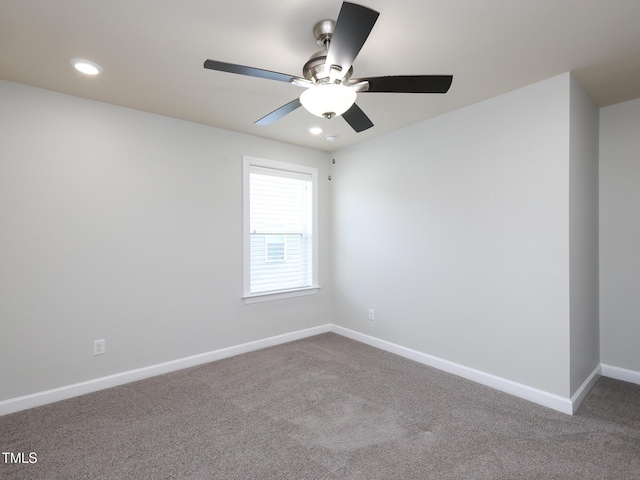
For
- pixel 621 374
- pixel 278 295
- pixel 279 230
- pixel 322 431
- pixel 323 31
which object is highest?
pixel 323 31

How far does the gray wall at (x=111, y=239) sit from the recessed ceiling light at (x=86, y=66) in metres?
0.58

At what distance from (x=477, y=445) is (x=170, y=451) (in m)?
1.91

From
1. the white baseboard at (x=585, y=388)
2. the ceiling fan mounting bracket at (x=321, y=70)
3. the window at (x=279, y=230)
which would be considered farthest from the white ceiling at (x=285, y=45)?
the white baseboard at (x=585, y=388)

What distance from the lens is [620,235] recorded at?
2.99 metres

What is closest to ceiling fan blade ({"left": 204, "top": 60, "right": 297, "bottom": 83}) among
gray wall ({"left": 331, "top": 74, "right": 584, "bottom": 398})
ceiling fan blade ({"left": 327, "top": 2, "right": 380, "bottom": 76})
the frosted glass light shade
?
the frosted glass light shade

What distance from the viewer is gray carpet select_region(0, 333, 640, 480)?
188cm

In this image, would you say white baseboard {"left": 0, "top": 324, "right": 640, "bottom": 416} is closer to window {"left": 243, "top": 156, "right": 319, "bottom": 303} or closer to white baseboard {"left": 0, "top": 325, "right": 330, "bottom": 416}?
white baseboard {"left": 0, "top": 325, "right": 330, "bottom": 416}

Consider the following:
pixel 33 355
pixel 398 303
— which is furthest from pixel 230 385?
pixel 398 303

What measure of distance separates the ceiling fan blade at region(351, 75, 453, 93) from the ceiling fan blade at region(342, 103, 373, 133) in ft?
0.83

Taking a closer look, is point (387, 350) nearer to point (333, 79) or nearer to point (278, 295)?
point (278, 295)

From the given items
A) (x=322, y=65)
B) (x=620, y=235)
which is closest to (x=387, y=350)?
(x=620, y=235)

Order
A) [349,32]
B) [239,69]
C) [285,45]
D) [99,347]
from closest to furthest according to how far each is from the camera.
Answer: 1. [349,32]
2. [239,69]
3. [285,45]
4. [99,347]

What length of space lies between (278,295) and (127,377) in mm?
1706

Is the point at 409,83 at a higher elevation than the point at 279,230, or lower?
higher
